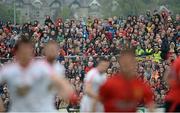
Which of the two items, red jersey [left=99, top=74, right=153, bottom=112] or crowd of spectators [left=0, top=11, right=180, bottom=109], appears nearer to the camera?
red jersey [left=99, top=74, right=153, bottom=112]

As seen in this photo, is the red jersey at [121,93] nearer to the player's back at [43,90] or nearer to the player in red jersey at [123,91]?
the player in red jersey at [123,91]

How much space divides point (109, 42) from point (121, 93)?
13789mm

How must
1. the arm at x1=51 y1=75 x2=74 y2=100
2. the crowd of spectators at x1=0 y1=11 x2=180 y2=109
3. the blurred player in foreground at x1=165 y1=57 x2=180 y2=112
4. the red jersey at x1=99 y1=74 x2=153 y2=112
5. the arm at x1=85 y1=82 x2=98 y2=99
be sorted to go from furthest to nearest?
the crowd of spectators at x1=0 y1=11 x2=180 y2=109
the arm at x1=85 y1=82 x2=98 y2=99
the blurred player in foreground at x1=165 y1=57 x2=180 y2=112
the red jersey at x1=99 y1=74 x2=153 y2=112
the arm at x1=51 y1=75 x2=74 y2=100

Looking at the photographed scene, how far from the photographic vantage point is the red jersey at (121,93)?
800 cm

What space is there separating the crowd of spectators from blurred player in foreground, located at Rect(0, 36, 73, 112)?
9.92 metres

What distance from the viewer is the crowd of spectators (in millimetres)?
19328

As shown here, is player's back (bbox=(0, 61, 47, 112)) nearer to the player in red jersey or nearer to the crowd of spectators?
the player in red jersey

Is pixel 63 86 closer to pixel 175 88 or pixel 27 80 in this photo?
pixel 27 80

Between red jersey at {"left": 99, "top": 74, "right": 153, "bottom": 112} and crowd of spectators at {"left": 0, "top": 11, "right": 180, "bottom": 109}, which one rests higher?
crowd of spectators at {"left": 0, "top": 11, "right": 180, "bottom": 109}

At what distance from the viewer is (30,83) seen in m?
7.79

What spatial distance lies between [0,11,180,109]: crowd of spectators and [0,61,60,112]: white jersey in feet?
32.5

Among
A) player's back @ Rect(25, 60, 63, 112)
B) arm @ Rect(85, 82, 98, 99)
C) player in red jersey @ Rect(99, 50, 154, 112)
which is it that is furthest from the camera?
arm @ Rect(85, 82, 98, 99)

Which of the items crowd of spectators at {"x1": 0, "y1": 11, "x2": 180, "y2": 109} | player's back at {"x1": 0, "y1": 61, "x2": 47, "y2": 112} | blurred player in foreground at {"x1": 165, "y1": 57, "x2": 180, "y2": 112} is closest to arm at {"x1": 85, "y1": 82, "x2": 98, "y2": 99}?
blurred player in foreground at {"x1": 165, "y1": 57, "x2": 180, "y2": 112}

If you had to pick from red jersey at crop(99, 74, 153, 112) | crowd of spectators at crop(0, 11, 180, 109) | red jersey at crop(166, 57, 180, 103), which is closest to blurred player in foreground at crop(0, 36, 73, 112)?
red jersey at crop(99, 74, 153, 112)
